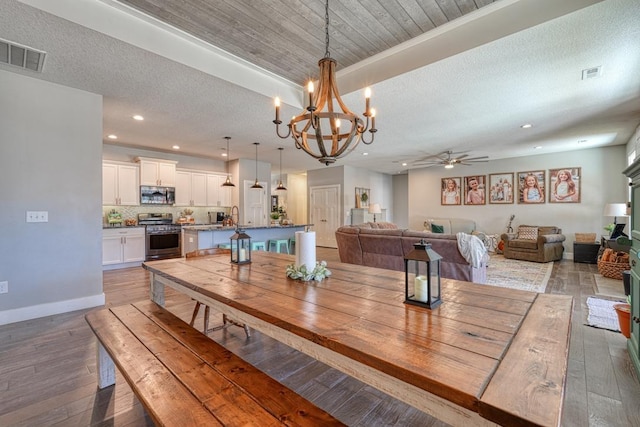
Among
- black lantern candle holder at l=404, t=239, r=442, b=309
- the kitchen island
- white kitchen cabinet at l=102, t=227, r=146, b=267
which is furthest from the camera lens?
white kitchen cabinet at l=102, t=227, r=146, b=267

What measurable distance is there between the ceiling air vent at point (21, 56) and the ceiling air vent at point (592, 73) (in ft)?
17.5

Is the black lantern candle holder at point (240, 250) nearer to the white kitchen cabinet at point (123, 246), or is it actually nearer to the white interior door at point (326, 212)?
the white kitchen cabinet at point (123, 246)

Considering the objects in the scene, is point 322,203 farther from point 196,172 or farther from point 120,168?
point 120,168

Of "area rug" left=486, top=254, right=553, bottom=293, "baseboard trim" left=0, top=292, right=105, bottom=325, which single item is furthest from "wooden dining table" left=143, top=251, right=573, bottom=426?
"area rug" left=486, top=254, right=553, bottom=293

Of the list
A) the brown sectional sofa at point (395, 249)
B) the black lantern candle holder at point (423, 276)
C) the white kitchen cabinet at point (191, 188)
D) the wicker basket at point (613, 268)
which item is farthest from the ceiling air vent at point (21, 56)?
the wicker basket at point (613, 268)

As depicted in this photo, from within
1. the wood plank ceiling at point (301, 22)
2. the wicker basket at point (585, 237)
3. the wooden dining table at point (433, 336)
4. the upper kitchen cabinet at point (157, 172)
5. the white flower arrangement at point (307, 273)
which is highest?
the wood plank ceiling at point (301, 22)

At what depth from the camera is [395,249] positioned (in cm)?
467

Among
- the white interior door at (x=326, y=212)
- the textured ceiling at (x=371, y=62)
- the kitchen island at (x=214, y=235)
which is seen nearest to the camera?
the textured ceiling at (x=371, y=62)

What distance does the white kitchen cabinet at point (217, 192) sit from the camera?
7508 mm

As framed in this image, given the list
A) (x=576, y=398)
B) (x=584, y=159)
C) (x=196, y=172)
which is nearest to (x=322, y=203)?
(x=196, y=172)

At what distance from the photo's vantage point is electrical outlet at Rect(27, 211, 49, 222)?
3.09 metres

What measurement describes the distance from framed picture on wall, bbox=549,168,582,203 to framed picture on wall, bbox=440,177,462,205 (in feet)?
7.16

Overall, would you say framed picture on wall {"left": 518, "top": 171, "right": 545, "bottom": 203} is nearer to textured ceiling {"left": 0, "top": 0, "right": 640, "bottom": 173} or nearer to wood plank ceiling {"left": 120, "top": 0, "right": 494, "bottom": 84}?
textured ceiling {"left": 0, "top": 0, "right": 640, "bottom": 173}

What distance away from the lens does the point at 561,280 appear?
4.70 metres
